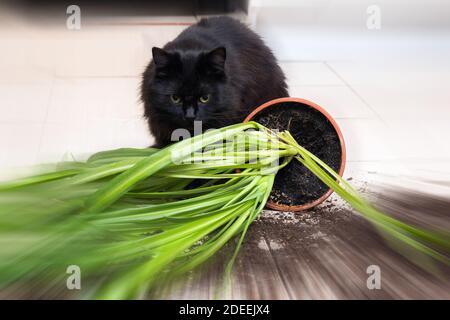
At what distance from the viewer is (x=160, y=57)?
142 cm

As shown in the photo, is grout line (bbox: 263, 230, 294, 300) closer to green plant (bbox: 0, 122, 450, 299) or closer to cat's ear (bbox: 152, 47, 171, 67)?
green plant (bbox: 0, 122, 450, 299)

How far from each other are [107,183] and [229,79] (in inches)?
20.8

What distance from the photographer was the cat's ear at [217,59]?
141 centimetres

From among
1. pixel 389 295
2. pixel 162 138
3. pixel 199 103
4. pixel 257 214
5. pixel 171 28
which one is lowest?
pixel 389 295

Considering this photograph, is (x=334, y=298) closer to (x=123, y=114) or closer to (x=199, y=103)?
(x=199, y=103)

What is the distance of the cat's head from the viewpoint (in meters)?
1.42

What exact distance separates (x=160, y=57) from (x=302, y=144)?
45cm

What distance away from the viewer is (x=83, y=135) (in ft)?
6.23

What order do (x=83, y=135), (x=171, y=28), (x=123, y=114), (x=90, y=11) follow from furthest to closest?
(x=90, y=11)
(x=171, y=28)
(x=123, y=114)
(x=83, y=135)

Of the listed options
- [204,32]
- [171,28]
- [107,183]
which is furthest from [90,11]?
[107,183]

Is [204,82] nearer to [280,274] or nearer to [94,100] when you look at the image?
[280,274]

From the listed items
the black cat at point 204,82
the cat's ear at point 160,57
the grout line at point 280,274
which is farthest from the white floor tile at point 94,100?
the grout line at point 280,274

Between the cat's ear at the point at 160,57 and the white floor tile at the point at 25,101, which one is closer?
the cat's ear at the point at 160,57

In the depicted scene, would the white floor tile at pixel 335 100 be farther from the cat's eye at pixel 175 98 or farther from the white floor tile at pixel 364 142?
the cat's eye at pixel 175 98
